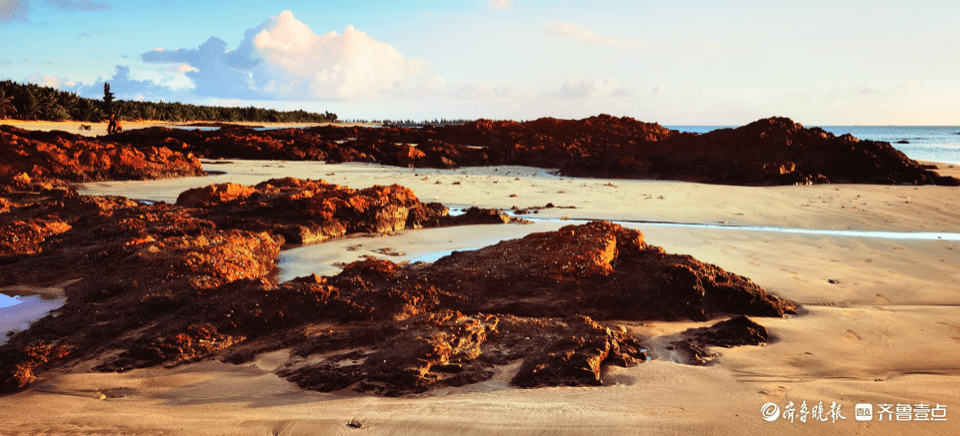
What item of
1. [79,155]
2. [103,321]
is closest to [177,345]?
[103,321]

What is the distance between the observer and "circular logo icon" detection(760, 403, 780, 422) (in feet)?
7.51

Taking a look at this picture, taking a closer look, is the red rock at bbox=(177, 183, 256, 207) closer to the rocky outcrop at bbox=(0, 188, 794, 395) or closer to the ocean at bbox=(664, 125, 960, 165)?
the rocky outcrop at bbox=(0, 188, 794, 395)

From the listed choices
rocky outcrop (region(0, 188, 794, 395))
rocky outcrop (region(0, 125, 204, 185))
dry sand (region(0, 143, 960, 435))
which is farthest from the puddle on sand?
rocky outcrop (region(0, 125, 204, 185))

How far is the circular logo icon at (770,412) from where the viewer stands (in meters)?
2.29

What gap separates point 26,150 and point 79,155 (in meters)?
0.87

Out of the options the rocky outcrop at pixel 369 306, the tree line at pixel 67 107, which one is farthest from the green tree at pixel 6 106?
the rocky outcrop at pixel 369 306

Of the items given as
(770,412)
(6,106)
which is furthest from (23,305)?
(6,106)

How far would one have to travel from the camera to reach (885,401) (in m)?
2.43

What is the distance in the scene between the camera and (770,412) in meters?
2.33

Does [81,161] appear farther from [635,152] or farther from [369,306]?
[635,152]

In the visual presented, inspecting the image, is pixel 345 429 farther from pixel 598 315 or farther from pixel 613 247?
pixel 613 247

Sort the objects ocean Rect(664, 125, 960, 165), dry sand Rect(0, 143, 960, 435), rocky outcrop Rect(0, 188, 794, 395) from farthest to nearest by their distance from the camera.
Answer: ocean Rect(664, 125, 960, 165), rocky outcrop Rect(0, 188, 794, 395), dry sand Rect(0, 143, 960, 435)

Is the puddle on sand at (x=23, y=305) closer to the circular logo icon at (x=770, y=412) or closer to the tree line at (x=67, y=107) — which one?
the circular logo icon at (x=770, y=412)

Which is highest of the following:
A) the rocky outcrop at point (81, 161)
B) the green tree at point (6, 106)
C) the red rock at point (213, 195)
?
the green tree at point (6, 106)
